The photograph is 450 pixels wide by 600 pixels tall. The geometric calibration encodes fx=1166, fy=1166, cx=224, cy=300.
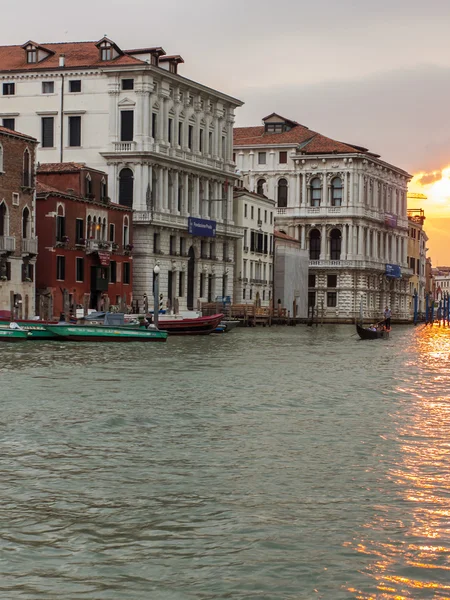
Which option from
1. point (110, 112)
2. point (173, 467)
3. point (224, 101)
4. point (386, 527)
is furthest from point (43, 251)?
point (386, 527)

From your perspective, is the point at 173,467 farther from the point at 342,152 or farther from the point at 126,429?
the point at 342,152

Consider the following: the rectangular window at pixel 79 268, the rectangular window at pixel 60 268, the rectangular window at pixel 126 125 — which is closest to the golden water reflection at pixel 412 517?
the rectangular window at pixel 60 268

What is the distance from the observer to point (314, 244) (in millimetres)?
100062

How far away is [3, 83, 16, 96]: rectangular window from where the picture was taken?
68.8 meters

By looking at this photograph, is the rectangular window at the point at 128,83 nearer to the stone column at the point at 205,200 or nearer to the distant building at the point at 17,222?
the stone column at the point at 205,200

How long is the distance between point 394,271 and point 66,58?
46.9m

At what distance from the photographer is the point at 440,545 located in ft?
31.9

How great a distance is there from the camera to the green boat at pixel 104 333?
133ft

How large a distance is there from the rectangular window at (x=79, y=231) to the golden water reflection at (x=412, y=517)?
126 ft

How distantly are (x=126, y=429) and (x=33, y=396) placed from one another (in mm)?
4927

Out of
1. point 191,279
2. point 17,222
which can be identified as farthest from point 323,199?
point 17,222

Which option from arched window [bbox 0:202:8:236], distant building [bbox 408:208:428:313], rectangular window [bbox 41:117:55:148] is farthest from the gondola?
distant building [bbox 408:208:428:313]

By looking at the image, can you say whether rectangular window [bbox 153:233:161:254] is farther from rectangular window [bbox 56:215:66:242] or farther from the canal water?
the canal water

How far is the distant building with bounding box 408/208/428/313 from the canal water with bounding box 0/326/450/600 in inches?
3797
